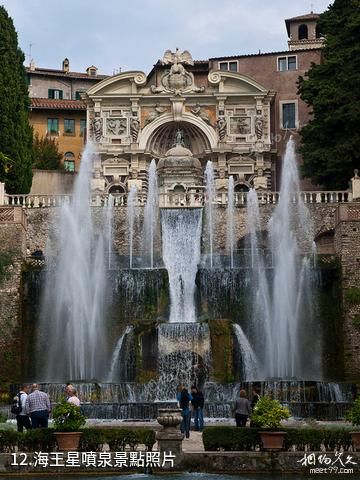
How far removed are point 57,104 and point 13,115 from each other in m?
18.4

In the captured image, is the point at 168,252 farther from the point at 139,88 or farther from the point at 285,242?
the point at 139,88

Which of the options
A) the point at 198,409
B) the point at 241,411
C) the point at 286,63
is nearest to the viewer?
the point at 241,411

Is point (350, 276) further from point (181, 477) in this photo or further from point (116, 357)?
point (181, 477)

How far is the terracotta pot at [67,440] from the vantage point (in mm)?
20516

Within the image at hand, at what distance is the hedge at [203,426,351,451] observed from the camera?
67.4ft

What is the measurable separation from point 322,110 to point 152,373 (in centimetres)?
2020

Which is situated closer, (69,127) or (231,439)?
(231,439)

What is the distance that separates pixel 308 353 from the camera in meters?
39.8

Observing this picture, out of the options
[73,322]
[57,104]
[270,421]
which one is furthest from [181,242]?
[270,421]

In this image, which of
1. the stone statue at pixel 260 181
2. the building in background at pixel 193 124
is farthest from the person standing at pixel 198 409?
the stone statue at pixel 260 181

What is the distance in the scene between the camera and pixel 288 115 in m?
66.4

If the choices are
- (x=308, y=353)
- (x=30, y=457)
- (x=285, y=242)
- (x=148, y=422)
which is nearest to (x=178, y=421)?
(x=30, y=457)

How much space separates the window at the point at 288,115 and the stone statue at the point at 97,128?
11.2 m

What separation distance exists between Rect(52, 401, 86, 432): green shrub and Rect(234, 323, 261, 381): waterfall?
16.8m
